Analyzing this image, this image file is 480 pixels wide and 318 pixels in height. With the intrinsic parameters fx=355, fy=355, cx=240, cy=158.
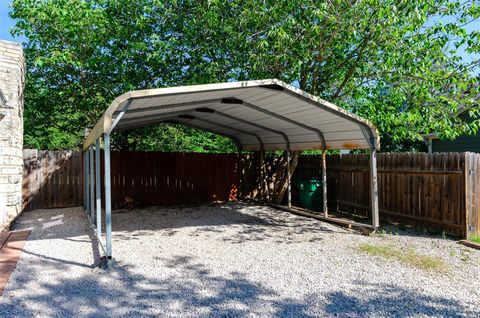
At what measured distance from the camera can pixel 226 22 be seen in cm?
870

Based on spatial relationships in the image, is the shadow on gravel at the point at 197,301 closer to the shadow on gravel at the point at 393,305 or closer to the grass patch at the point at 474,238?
the shadow on gravel at the point at 393,305

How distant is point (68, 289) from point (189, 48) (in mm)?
7192

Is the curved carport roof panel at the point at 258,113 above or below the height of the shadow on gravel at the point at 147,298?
above

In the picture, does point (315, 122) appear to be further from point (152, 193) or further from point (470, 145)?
point (470, 145)

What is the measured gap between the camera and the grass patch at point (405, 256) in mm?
4684

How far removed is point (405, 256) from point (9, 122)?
7388mm

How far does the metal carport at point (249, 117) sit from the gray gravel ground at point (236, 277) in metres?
0.59

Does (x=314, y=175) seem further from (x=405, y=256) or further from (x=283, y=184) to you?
(x=405, y=256)

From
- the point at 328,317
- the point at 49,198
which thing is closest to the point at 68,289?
the point at 328,317

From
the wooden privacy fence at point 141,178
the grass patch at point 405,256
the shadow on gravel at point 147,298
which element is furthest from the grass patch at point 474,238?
the wooden privacy fence at point 141,178

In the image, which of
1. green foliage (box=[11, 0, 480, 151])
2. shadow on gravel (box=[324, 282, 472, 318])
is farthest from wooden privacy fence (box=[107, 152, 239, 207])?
shadow on gravel (box=[324, 282, 472, 318])

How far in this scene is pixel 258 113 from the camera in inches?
302

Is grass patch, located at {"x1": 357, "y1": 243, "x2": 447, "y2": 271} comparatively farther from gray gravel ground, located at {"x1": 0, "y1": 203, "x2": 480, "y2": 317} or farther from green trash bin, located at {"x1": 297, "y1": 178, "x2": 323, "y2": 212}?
green trash bin, located at {"x1": 297, "y1": 178, "x2": 323, "y2": 212}

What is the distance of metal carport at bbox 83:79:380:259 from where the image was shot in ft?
15.4
